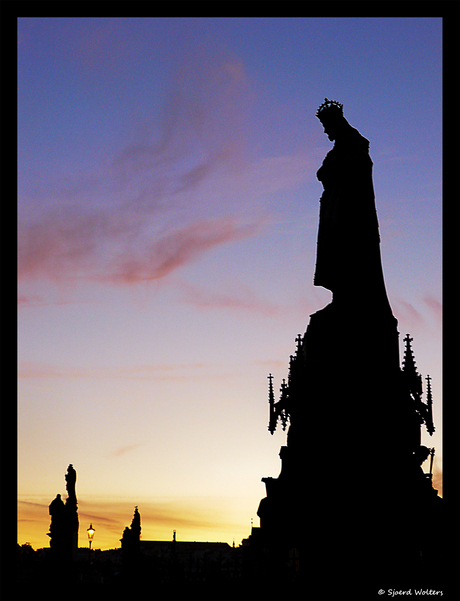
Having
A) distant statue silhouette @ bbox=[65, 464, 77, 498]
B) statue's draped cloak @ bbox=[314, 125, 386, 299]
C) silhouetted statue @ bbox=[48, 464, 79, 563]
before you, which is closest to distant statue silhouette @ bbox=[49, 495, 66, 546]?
silhouetted statue @ bbox=[48, 464, 79, 563]

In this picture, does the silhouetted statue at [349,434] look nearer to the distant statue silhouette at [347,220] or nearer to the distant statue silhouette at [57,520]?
the distant statue silhouette at [347,220]

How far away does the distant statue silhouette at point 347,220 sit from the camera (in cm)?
1928

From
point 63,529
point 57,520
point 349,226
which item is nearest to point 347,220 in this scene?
point 349,226

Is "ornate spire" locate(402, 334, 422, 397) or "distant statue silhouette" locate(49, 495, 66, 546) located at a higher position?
"ornate spire" locate(402, 334, 422, 397)

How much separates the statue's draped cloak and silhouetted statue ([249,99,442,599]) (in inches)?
1.0

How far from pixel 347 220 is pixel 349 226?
0.14 m

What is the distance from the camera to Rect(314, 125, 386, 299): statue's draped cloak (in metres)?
19.3

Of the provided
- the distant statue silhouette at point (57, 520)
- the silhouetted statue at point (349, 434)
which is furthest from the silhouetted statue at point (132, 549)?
the silhouetted statue at point (349, 434)

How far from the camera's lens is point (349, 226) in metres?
19.5

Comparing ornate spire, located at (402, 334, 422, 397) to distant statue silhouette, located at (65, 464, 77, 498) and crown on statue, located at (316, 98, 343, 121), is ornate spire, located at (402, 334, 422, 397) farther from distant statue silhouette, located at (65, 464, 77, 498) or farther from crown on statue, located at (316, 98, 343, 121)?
distant statue silhouette, located at (65, 464, 77, 498)
